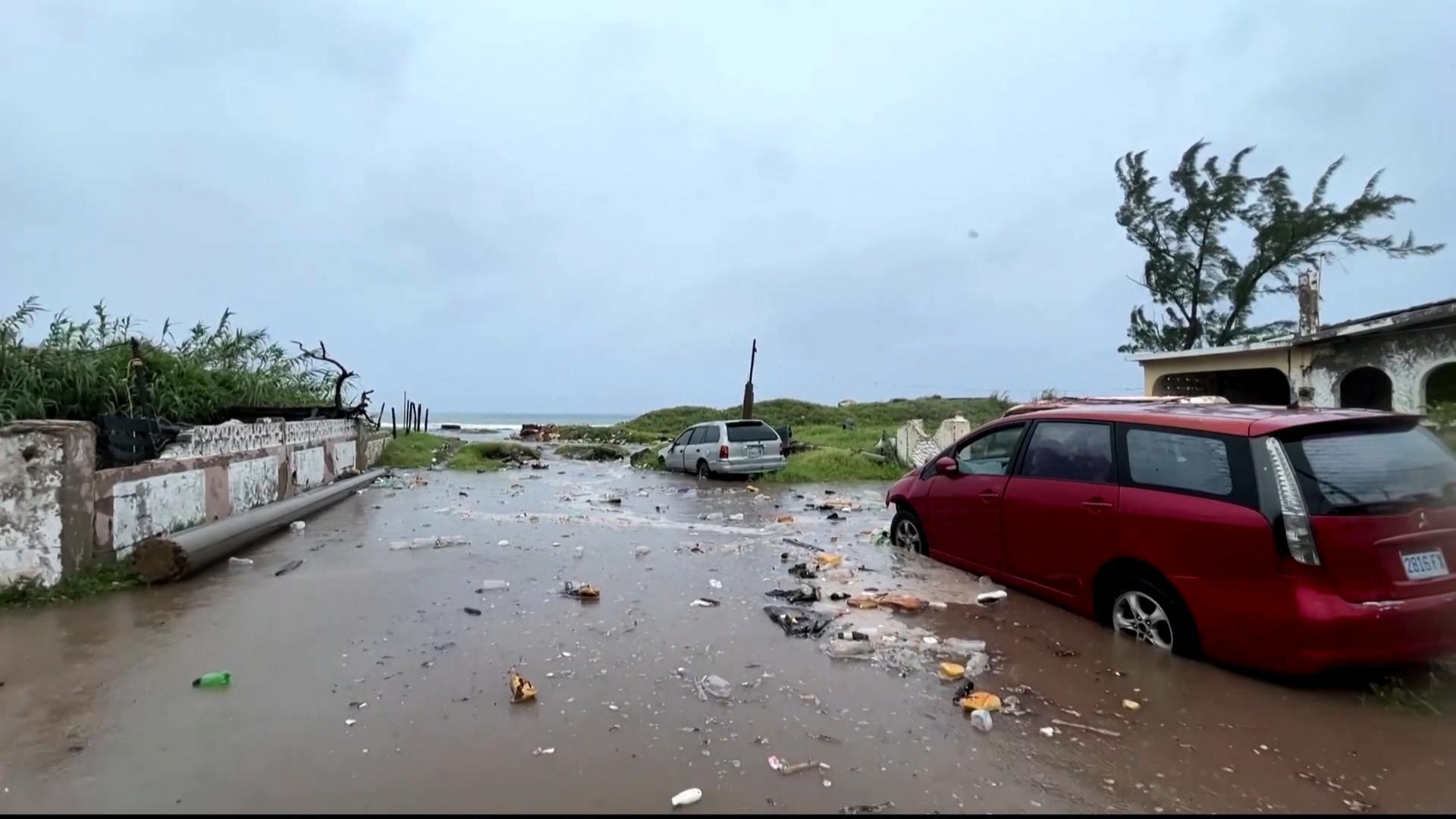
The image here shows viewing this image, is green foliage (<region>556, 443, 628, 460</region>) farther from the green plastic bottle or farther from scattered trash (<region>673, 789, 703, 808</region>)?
scattered trash (<region>673, 789, 703, 808</region>)

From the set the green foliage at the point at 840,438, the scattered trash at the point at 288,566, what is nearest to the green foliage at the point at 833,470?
the green foliage at the point at 840,438

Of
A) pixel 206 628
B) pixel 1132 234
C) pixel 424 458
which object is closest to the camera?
pixel 206 628

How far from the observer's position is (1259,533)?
4.22 meters

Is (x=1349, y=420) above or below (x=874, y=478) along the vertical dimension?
above

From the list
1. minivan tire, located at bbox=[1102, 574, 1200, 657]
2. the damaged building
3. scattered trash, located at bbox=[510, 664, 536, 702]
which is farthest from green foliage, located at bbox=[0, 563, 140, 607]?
the damaged building

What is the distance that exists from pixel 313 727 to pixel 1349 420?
575cm

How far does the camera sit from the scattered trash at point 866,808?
3.04 meters

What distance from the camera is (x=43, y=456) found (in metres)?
6.12

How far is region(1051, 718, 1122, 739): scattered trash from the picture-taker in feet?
12.4

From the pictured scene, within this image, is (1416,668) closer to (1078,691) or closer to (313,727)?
(1078,691)

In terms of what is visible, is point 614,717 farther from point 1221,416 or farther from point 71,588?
point 71,588

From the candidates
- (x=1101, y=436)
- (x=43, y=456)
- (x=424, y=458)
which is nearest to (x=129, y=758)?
(x=43, y=456)

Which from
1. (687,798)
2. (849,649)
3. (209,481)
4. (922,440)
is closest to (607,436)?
(922,440)

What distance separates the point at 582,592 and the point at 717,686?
240 centimetres
